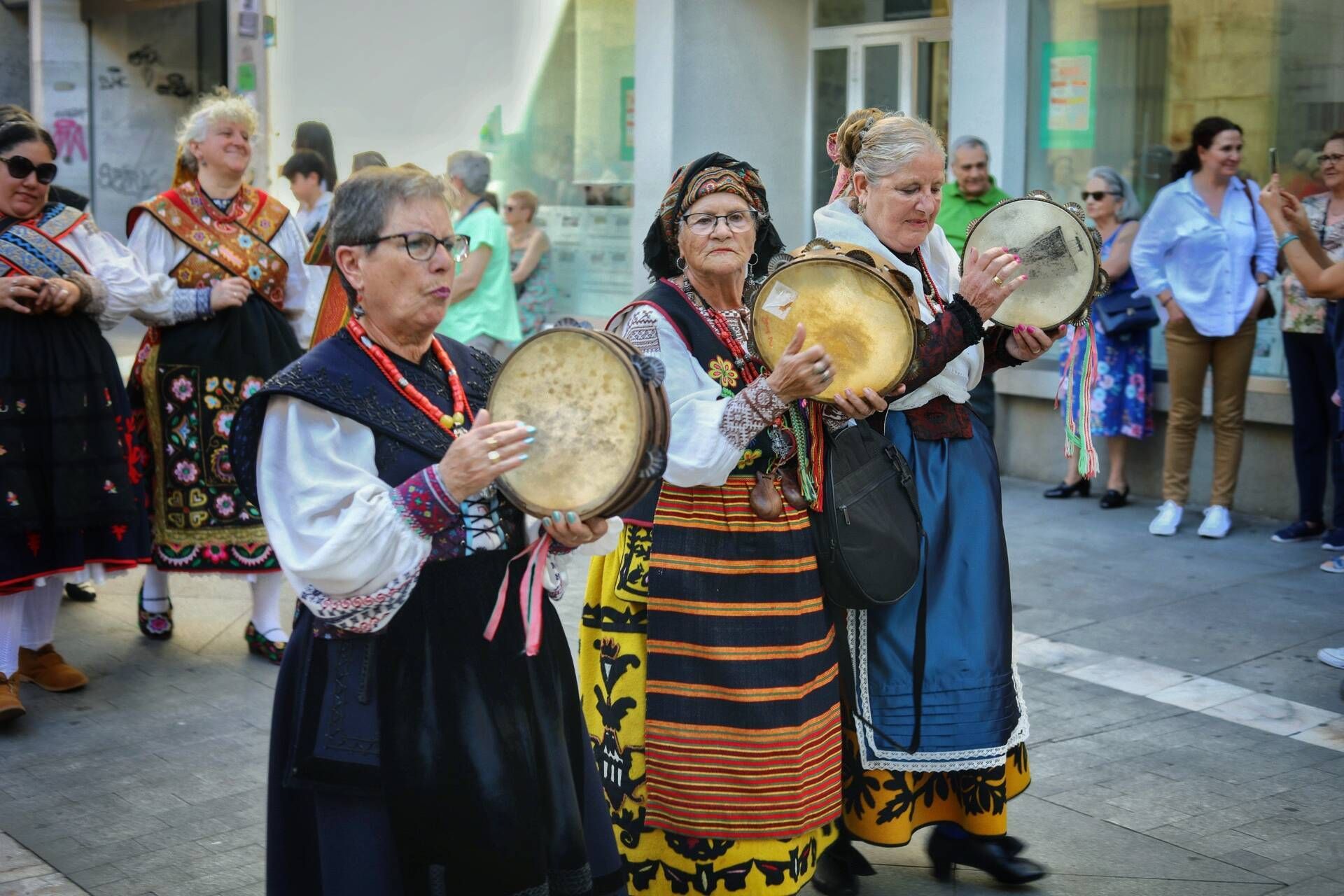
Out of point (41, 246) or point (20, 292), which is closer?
point (20, 292)

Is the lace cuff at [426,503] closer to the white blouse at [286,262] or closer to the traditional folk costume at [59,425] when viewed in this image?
the traditional folk costume at [59,425]

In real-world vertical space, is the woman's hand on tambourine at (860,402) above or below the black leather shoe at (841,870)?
above

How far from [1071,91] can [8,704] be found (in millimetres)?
6956

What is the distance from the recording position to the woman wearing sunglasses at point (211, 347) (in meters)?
5.66

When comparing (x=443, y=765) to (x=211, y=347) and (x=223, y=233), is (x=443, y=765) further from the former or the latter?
(x=223, y=233)

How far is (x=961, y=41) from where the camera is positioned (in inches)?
362

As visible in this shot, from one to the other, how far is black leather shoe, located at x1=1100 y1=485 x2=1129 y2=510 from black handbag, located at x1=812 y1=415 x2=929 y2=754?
5154 mm

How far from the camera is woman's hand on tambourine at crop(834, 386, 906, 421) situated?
122 inches

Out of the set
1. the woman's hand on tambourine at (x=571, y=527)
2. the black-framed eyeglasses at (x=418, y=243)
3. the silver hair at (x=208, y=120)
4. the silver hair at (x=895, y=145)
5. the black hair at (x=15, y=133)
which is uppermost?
the silver hair at (x=208, y=120)

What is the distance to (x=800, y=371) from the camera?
9.61 ft

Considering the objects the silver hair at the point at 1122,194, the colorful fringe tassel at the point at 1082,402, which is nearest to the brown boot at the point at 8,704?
the colorful fringe tassel at the point at 1082,402

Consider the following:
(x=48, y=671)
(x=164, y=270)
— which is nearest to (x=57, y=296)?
(x=164, y=270)

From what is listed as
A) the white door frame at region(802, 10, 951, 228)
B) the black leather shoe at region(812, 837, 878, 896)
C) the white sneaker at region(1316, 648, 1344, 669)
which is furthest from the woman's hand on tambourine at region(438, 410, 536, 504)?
the white door frame at region(802, 10, 951, 228)

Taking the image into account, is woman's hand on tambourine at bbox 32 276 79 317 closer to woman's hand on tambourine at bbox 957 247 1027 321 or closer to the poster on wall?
woman's hand on tambourine at bbox 957 247 1027 321
